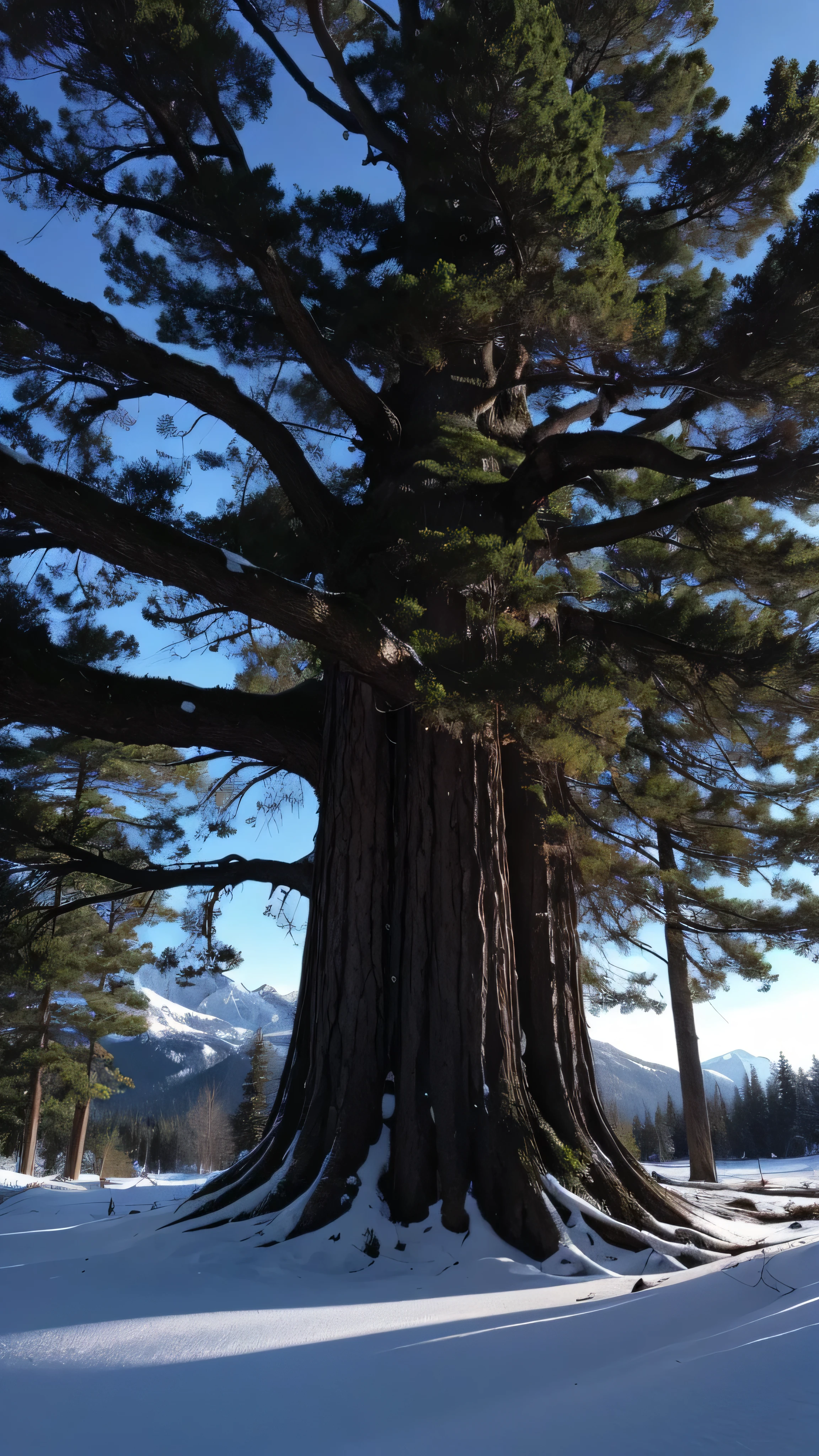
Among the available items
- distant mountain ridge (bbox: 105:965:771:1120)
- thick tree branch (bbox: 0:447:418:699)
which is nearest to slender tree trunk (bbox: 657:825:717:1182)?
thick tree branch (bbox: 0:447:418:699)

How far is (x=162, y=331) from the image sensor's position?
5.33 m

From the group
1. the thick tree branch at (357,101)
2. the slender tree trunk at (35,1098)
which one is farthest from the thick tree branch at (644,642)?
the slender tree trunk at (35,1098)

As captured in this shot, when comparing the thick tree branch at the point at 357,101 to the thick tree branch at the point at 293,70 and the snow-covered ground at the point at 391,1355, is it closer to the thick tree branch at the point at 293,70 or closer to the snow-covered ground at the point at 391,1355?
the thick tree branch at the point at 293,70

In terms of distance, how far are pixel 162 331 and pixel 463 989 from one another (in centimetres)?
461

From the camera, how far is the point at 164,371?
4496mm

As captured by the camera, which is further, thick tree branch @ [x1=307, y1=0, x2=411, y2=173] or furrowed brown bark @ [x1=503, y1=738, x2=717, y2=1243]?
thick tree branch @ [x1=307, y1=0, x2=411, y2=173]

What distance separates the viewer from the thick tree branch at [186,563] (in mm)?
3115

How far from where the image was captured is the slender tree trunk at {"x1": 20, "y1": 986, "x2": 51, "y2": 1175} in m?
16.9

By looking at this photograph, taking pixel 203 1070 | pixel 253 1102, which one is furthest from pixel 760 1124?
pixel 203 1070

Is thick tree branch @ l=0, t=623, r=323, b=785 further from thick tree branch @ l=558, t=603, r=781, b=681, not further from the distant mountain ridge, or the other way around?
the distant mountain ridge

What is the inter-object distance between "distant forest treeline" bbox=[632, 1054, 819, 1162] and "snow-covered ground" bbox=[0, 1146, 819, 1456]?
28.4 metres

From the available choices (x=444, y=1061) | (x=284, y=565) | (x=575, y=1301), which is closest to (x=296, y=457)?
(x=284, y=565)

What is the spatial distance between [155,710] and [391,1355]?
3.52 m

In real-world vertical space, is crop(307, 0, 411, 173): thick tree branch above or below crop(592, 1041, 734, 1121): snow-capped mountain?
above
